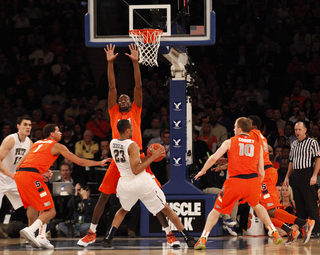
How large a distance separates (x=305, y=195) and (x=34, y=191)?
205 inches

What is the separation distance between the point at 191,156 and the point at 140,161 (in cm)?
334

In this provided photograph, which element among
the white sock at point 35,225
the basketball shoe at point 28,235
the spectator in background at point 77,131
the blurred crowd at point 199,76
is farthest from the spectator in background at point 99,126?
the basketball shoe at point 28,235

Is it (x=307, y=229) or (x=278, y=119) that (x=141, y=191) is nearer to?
(x=307, y=229)

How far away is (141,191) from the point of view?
7.78 meters

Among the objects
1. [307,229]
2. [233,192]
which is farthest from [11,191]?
[307,229]

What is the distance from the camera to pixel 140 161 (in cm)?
797

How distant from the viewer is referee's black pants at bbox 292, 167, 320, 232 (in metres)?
10.2

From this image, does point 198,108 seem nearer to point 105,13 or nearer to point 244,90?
point 244,90

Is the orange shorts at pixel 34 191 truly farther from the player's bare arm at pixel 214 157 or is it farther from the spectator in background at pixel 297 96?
the spectator in background at pixel 297 96

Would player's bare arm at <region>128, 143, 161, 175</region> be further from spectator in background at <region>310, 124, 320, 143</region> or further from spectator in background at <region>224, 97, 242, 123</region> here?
spectator in background at <region>224, 97, 242, 123</region>

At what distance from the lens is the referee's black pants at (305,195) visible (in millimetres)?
10195

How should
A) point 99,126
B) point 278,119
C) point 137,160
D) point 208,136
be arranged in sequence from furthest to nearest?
point 99,126 → point 278,119 → point 208,136 → point 137,160

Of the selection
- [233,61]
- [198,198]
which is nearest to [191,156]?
[198,198]

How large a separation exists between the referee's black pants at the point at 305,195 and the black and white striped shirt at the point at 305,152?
5.0 inches
